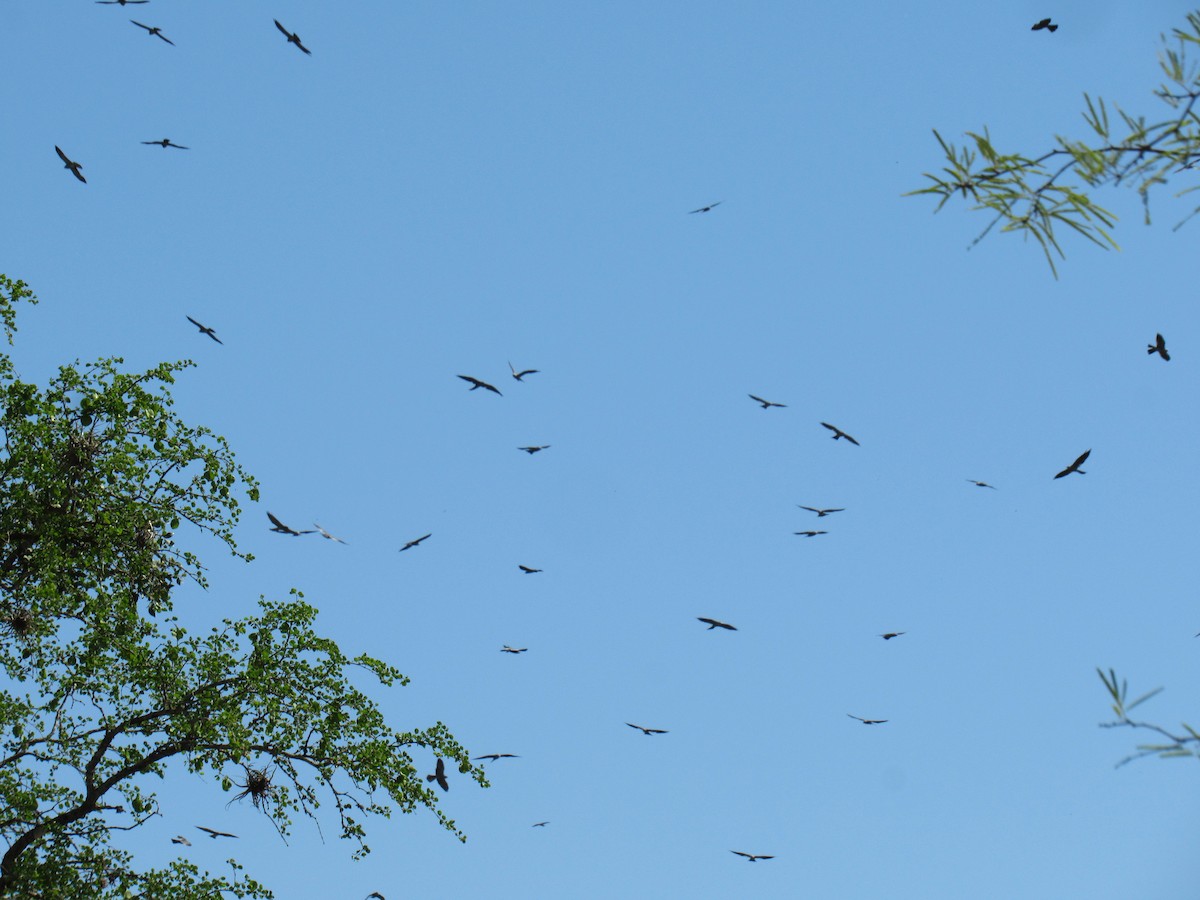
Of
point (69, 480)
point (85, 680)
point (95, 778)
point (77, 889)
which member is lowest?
point (77, 889)

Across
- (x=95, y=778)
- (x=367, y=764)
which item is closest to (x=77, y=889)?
(x=95, y=778)

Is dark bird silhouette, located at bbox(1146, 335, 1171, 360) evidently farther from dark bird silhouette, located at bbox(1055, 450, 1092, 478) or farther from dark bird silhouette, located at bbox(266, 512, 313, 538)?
dark bird silhouette, located at bbox(266, 512, 313, 538)

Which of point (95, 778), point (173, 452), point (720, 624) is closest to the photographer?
point (720, 624)

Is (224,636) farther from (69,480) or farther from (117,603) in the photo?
(69,480)

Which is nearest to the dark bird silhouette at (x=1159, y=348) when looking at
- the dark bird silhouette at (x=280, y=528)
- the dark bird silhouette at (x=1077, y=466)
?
the dark bird silhouette at (x=1077, y=466)

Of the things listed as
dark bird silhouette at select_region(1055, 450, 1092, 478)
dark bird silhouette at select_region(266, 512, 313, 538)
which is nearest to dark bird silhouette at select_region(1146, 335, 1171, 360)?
dark bird silhouette at select_region(1055, 450, 1092, 478)

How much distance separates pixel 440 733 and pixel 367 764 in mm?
1320

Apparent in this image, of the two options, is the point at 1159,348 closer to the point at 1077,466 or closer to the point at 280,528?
the point at 1077,466

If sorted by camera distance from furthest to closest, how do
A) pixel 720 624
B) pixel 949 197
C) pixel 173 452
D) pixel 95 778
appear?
1. pixel 173 452
2. pixel 95 778
3. pixel 720 624
4. pixel 949 197

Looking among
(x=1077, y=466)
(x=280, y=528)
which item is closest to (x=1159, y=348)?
(x=1077, y=466)

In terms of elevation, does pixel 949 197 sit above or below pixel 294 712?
below

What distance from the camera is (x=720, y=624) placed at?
693 inches

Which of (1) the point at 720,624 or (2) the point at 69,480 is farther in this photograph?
(2) the point at 69,480

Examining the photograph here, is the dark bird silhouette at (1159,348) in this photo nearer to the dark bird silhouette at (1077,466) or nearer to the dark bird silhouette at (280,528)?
the dark bird silhouette at (1077,466)
